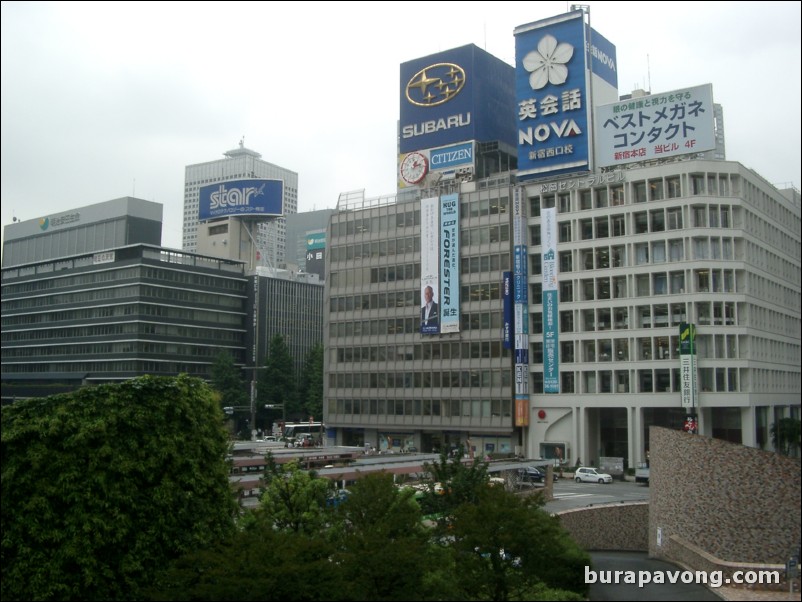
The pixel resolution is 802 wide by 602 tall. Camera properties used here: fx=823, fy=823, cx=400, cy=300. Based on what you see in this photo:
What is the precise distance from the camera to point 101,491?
2808cm

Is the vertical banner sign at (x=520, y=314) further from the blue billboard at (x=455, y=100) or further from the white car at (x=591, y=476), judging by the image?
the blue billboard at (x=455, y=100)

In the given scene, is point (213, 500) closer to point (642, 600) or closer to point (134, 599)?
point (134, 599)

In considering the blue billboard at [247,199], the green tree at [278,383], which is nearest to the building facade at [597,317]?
the green tree at [278,383]

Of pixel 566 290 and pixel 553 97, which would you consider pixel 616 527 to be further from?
pixel 553 97

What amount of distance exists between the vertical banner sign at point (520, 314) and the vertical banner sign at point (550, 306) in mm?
2141

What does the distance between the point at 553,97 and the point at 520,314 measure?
2411cm

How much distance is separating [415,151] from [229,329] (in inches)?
2455

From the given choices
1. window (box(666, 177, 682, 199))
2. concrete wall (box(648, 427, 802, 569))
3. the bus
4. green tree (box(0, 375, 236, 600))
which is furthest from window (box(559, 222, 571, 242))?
green tree (box(0, 375, 236, 600))

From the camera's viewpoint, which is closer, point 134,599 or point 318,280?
point 134,599

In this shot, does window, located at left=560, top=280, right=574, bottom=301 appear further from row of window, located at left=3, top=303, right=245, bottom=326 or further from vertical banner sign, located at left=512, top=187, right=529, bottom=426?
row of window, located at left=3, top=303, right=245, bottom=326

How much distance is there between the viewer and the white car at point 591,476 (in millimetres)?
77500

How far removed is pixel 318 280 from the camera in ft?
563

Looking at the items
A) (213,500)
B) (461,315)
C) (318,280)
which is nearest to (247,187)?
(318,280)

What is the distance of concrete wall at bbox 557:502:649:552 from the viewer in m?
50.2
